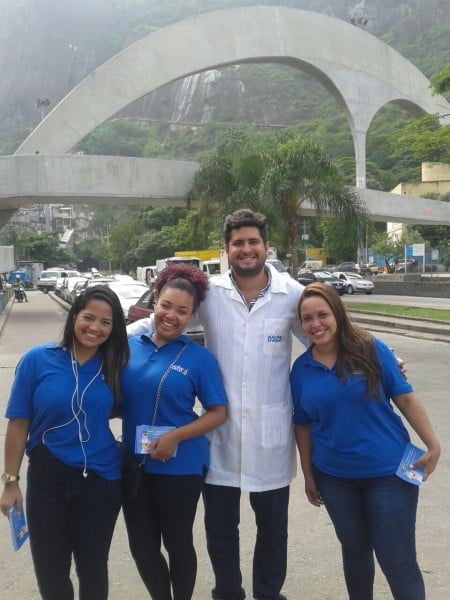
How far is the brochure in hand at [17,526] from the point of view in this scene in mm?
2484

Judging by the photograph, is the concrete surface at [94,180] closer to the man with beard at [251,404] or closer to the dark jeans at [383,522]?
the man with beard at [251,404]

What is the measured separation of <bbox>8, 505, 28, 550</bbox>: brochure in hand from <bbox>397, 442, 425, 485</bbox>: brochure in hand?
1.52m

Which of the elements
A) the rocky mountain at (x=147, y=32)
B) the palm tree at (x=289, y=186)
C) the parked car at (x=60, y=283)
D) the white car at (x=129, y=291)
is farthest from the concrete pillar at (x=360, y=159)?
the rocky mountain at (x=147, y=32)

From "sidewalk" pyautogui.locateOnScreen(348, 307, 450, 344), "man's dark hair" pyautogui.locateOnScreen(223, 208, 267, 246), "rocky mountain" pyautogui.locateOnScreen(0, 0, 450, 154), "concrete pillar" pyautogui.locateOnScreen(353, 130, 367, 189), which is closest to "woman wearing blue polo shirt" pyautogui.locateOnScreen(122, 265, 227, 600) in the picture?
"man's dark hair" pyautogui.locateOnScreen(223, 208, 267, 246)

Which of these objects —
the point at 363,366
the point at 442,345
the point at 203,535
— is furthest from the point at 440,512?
the point at 442,345

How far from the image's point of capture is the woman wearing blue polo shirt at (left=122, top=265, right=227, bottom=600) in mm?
2574

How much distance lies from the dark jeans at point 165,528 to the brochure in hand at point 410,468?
33.2 inches

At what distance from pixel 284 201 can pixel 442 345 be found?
11.5m

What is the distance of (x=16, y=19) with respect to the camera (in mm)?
185500

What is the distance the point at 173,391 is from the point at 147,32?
160 meters

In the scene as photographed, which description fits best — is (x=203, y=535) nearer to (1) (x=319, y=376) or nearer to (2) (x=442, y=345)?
(1) (x=319, y=376)

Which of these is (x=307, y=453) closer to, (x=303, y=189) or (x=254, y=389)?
(x=254, y=389)

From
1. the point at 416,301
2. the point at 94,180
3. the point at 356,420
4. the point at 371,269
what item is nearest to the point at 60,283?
the point at 94,180

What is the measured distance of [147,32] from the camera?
148 m
